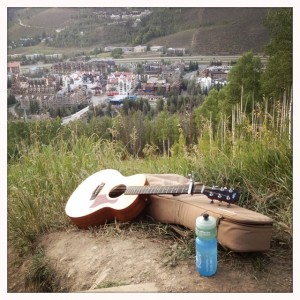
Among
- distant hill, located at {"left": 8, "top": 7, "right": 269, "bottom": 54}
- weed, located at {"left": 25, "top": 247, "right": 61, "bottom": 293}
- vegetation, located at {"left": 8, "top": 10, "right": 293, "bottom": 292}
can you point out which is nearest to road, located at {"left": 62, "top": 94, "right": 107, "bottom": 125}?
vegetation, located at {"left": 8, "top": 10, "right": 293, "bottom": 292}

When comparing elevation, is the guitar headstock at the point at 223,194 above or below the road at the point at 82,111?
below

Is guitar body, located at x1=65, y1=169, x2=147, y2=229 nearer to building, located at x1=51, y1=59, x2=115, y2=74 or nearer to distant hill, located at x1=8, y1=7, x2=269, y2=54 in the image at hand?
building, located at x1=51, y1=59, x2=115, y2=74

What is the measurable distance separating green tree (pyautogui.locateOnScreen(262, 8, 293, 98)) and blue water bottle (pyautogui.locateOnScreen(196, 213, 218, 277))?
3.23ft

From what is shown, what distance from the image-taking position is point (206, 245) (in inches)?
82.7

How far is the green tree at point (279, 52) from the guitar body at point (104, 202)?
0.93m

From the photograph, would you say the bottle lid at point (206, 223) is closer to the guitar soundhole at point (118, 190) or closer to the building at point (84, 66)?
the guitar soundhole at point (118, 190)

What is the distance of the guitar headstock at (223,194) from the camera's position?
225 centimetres

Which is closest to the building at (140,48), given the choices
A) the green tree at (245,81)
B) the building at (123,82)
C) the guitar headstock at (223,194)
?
the building at (123,82)

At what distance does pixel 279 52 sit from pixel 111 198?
1242 millimetres

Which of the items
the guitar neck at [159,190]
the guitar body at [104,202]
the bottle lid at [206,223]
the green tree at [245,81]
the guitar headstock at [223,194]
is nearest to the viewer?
the bottle lid at [206,223]

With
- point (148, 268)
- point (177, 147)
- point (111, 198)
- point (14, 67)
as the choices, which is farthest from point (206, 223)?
point (14, 67)

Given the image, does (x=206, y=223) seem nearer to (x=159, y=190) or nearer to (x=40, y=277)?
(x=159, y=190)

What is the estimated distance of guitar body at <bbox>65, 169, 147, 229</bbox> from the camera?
2.56 m
